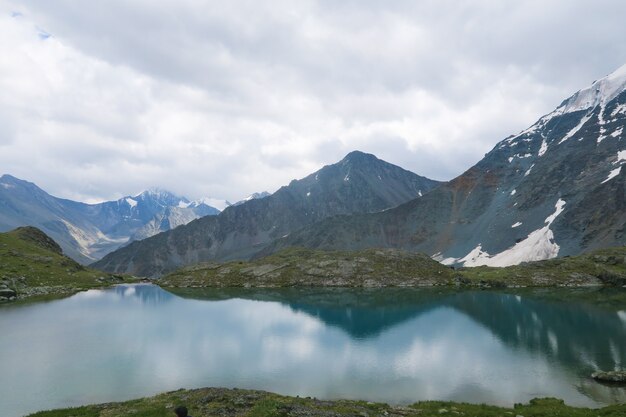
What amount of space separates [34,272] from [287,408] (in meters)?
133

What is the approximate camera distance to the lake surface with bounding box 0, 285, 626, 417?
146 feet

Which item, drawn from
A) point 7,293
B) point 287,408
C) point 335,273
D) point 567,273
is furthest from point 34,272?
point 567,273

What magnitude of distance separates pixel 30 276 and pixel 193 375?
107 meters

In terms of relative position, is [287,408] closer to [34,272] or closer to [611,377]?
[611,377]

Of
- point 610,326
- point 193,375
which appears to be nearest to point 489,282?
point 610,326

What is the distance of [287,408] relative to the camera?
33.0 metres

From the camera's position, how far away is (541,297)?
128375 mm

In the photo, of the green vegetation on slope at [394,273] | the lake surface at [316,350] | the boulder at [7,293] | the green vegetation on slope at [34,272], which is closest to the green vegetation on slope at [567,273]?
the green vegetation on slope at [394,273]

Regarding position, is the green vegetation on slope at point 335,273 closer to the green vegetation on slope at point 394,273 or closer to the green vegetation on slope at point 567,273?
the green vegetation on slope at point 394,273

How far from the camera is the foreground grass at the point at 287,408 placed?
32906mm

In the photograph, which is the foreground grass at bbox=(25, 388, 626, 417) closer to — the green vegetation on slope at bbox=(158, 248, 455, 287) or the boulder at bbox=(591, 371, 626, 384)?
the boulder at bbox=(591, 371, 626, 384)

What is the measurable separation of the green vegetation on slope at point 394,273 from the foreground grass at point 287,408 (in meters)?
130

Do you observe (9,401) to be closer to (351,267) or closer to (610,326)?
(610,326)

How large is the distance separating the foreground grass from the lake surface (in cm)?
460
